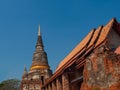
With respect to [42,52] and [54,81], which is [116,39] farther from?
[42,52]

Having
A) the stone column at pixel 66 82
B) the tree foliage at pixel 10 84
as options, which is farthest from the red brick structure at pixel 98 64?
the tree foliage at pixel 10 84

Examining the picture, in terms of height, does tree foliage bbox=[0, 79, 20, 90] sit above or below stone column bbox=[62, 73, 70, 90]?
above

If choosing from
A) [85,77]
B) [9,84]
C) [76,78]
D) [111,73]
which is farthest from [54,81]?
[9,84]

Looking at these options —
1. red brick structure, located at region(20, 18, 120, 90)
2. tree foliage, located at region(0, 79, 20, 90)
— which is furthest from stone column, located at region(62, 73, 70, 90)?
tree foliage, located at region(0, 79, 20, 90)

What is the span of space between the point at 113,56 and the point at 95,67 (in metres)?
1.35

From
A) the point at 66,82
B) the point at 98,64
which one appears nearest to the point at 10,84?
the point at 66,82

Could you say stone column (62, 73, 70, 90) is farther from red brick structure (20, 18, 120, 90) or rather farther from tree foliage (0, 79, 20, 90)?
tree foliage (0, 79, 20, 90)

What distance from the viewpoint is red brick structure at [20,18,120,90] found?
12.9 meters

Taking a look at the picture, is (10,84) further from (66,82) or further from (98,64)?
(98,64)

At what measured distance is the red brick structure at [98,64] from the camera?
12864 millimetres

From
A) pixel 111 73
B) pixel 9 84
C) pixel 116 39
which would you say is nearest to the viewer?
pixel 111 73

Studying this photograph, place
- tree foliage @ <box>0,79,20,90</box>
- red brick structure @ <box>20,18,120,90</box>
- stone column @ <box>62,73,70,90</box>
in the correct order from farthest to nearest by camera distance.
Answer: tree foliage @ <box>0,79,20,90</box> < stone column @ <box>62,73,70,90</box> < red brick structure @ <box>20,18,120,90</box>

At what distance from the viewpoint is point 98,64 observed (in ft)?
44.7

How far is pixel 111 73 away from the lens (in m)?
12.8
